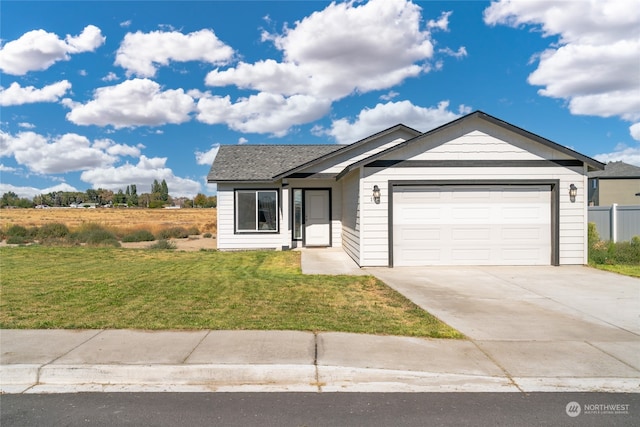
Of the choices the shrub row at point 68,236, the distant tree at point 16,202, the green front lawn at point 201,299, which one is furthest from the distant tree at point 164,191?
the green front lawn at point 201,299

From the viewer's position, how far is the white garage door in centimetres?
1252

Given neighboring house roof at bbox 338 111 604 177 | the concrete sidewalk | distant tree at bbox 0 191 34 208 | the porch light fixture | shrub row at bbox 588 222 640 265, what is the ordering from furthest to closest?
1. distant tree at bbox 0 191 34 208
2. shrub row at bbox 588 222 640 265
3. the porch light fixture
4. neighboring house roof at bbox 338 111 604 177
5. the concrete sidewalk

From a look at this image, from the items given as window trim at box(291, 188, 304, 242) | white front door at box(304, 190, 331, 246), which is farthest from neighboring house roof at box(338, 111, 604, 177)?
window trim at box(291, 188, 304, 242)

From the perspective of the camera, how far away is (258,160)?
19344 millimetres

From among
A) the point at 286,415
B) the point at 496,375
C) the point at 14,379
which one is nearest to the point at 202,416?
the point at 286,415

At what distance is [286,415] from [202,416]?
786mm

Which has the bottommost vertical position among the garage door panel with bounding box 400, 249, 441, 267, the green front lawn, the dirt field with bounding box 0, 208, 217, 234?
the green front lawn

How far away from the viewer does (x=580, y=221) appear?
12570 mm

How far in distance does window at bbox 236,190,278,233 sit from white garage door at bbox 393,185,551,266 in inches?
265

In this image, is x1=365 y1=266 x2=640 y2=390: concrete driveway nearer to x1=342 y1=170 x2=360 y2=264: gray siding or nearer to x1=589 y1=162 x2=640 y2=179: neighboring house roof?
x1=342 y1=170 x2=360 y2=264: gray siding

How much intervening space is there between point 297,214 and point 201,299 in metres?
9.89

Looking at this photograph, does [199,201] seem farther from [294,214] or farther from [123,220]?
[294,214]

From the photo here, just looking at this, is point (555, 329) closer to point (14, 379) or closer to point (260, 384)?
point (260, 384)

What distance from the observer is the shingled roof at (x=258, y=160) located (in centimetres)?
1764
